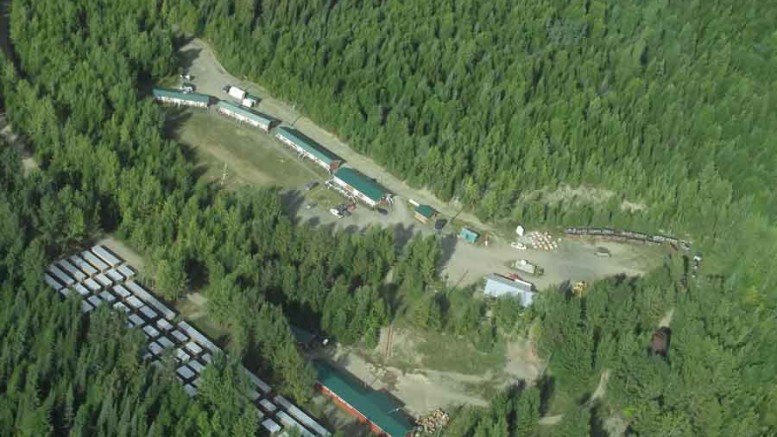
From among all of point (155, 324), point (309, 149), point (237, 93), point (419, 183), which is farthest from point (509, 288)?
point (237, 93)


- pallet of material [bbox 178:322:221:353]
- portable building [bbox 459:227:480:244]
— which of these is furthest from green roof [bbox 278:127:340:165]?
pallet of material [bbox 178:322:221:353]

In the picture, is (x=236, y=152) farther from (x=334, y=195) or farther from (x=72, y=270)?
(x=72, y=270)

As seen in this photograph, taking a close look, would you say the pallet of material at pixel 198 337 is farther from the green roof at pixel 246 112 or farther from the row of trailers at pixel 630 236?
the row of trailers at pixel 630 236

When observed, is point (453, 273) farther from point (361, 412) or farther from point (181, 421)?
point (181, 421)

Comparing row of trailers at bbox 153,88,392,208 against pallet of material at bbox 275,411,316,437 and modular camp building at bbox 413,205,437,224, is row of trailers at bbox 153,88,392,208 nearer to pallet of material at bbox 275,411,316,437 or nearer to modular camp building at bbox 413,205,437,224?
modular camp building at bbox 413,205,437,224

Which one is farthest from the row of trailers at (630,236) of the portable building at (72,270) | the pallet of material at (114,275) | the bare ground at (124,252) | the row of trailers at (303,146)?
the portable building at (72,270)

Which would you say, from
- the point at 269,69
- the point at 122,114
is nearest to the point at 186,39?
the point at 269,69
